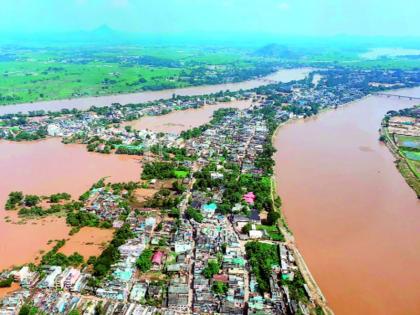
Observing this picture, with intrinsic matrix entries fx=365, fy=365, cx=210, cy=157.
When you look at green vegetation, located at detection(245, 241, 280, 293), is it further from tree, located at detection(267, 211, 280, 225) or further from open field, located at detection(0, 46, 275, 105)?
open field, located at detection(0, 46, 275, 105)

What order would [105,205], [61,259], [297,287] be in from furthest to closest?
1. [105,205]
2. [61,259]
3. [297,287]

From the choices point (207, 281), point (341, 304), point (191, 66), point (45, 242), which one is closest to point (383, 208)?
point (341, 304)

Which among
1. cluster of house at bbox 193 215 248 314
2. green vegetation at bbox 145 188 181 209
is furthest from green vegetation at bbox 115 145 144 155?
cluster of house at bbox 193 215 248 314

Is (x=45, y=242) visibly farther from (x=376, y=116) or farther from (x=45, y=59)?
(x=45, y=59)

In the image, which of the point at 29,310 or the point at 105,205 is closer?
the point at 29,310

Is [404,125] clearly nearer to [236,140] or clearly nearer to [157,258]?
[236,140]

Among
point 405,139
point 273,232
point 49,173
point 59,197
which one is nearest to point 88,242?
point 59,197
